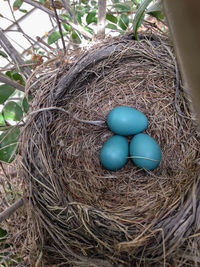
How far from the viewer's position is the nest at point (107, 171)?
0.87m

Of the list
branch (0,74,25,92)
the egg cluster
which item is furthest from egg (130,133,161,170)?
→ branch (0,74,25,92)

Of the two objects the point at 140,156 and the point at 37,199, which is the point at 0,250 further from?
the point at 140,156

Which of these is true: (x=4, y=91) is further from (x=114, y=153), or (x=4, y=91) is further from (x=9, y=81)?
(x=114, y=153)

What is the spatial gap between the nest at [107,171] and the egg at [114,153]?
Answer: 0.06 m

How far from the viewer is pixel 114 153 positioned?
47.7 inches

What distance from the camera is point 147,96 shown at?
52.7 inches

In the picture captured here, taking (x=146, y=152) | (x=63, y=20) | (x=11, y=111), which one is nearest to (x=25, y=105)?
(x=11, y=111)

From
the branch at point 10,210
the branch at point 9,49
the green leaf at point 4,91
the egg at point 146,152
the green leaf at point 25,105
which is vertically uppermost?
the branch at point 9,49

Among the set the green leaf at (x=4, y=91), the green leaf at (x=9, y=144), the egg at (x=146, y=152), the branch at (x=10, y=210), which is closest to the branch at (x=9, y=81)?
the green leaf at (x=4, y=91)

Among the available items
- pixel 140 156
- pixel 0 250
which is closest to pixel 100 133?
pixel 140 156

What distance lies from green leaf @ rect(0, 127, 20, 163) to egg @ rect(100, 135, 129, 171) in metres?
0.38

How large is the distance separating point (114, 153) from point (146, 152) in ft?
0.45

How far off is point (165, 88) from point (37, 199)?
0.73 m

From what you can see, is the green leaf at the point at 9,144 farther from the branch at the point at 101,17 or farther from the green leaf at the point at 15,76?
the branch at the point at 101,17
